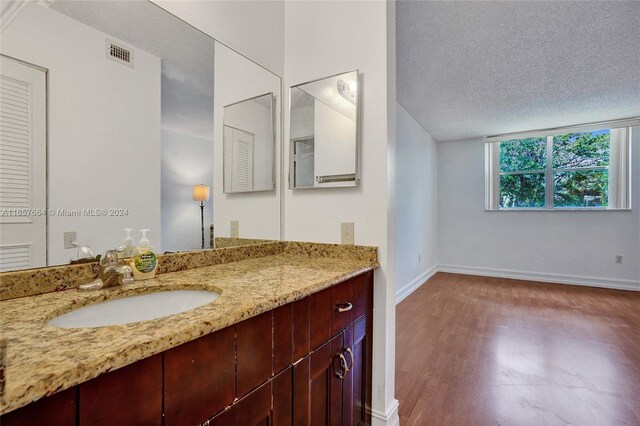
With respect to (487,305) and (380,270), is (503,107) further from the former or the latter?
(380,270)

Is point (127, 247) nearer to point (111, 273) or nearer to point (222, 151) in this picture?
point (111, 273)

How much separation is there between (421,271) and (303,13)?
3.87m

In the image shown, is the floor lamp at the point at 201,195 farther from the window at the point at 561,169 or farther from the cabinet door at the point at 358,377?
the window at the point at 561,169

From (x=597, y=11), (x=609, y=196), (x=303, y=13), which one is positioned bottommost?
(x=609, y=196)

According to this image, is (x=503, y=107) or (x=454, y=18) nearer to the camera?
(x=454, y=18)

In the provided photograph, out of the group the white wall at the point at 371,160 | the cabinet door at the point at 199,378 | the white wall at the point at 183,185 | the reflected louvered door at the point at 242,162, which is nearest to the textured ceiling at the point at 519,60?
the white wall at the point at 371,160

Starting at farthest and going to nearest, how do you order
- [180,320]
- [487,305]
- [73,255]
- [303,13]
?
[487,305], [303,13], [73,255], [180,320]

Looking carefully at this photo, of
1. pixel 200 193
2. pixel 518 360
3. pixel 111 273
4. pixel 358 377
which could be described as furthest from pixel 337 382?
pixel 518 360

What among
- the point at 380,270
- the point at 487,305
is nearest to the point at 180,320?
the point at 380,270

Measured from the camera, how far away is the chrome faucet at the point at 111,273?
894 mm

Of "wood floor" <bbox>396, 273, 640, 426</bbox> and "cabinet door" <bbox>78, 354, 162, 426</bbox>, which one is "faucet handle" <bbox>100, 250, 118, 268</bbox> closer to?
"cabinet door" <bbox>78, 354, 162, 426</bbox>

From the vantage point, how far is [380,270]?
1.44 m

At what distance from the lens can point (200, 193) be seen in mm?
1351

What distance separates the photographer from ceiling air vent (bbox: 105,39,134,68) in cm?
100
